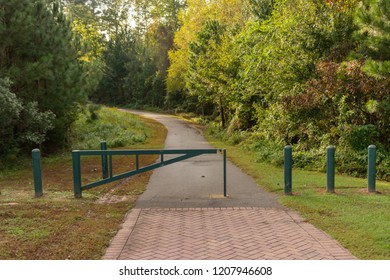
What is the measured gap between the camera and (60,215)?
23.9 feet

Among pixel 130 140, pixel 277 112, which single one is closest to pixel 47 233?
pixel 277 112

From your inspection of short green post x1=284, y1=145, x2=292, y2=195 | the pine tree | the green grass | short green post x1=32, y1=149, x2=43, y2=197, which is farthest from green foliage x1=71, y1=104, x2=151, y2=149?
short green post x1=284, y1=145, x2=292, y2=195

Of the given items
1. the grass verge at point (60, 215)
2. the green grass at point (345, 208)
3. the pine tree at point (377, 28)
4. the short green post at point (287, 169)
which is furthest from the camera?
the pine tree at point (377, 28)

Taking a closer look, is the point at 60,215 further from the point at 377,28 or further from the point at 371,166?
the point at 377,28

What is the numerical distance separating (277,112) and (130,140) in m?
10.6

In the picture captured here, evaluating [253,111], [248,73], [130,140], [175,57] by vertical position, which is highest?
[175,57]

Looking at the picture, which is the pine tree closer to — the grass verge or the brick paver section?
the brick paver section

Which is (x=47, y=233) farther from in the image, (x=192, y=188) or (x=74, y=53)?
(x=74, y=53)

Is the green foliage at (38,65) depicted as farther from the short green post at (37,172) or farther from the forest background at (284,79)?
the short green post at (37,172)

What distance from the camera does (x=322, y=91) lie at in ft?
46.3

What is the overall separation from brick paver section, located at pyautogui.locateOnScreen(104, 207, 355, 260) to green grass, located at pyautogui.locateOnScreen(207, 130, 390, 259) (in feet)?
0.86

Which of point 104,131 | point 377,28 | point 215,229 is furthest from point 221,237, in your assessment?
point 104,131

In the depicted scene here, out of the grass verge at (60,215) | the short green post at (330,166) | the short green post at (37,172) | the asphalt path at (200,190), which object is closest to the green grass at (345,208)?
the short green post at (330,166)

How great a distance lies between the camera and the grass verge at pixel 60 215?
5500 mm
